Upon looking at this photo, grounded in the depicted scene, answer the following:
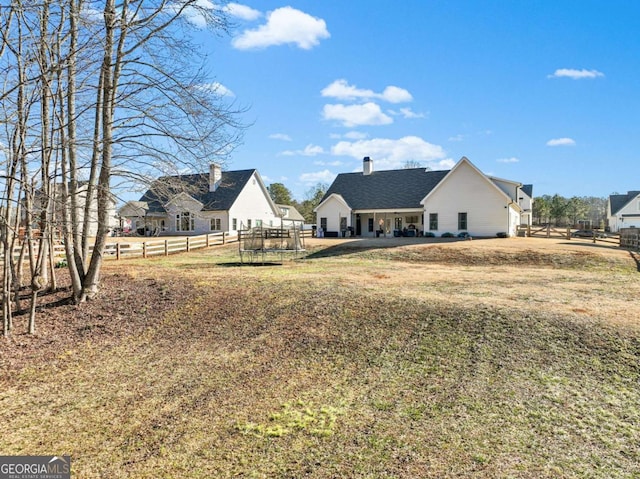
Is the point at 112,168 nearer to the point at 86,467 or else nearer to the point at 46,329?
the point at 46,329

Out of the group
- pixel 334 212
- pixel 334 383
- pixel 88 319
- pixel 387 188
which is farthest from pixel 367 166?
pixel 334 383

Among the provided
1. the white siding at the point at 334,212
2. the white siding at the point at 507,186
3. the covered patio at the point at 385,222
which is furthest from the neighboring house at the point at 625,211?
the white siding at the point at 334,212

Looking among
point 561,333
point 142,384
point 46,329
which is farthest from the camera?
point 46,329

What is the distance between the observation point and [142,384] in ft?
19.7

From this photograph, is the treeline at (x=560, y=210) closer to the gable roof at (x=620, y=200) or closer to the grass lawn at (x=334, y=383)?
the gable roof at (x=620, y=200)

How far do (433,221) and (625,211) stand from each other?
127ft

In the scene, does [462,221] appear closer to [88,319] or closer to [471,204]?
[471,204]

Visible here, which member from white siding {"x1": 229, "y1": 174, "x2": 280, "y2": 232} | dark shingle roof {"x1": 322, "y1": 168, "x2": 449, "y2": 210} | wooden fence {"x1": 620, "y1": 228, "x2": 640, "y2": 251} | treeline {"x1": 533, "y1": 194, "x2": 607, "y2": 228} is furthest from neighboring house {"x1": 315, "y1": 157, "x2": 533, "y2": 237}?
treeline {"x1": 533, "y1": 194, "x2": 607, "y2": 228}

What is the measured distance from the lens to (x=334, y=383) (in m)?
5.83

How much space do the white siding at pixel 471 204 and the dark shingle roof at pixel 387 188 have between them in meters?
3.09

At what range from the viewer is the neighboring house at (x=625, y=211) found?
166ft

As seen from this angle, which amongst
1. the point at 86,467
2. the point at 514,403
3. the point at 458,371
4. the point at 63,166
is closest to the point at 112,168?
the point at 63,166

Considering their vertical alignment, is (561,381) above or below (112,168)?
below

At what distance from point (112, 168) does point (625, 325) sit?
10771 mm
